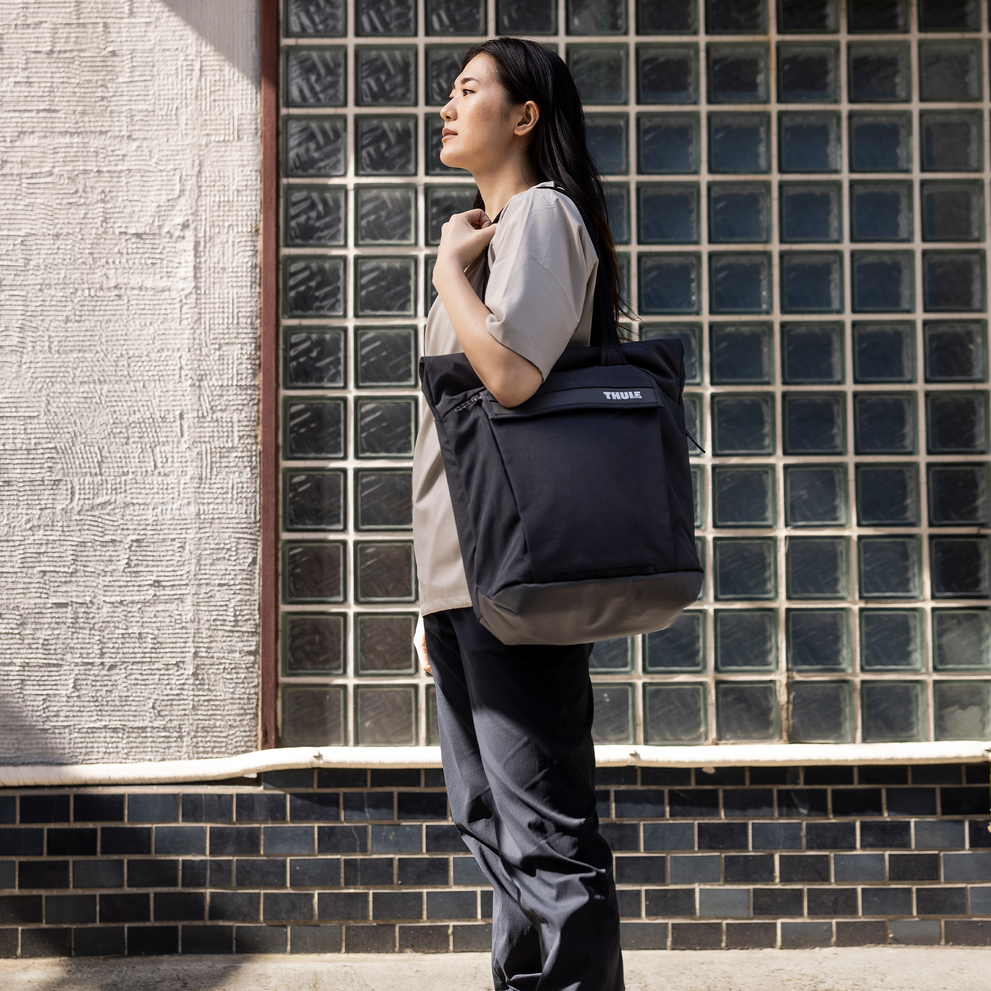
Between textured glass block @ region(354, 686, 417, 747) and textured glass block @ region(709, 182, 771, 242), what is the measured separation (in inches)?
70.5

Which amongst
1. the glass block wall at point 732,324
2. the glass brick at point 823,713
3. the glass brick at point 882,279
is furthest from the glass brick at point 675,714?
the glass brick at point 882,279

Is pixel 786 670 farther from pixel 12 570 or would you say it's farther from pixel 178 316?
pixel 12 570

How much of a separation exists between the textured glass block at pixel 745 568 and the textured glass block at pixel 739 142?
3.97 feet

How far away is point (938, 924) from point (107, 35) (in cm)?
383

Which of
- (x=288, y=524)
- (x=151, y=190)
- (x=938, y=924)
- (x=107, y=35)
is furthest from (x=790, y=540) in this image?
(x=107, y=35)

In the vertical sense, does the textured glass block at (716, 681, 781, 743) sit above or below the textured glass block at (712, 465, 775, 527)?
below

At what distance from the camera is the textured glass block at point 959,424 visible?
2.71 meters

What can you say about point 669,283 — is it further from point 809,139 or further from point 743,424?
point 809,139

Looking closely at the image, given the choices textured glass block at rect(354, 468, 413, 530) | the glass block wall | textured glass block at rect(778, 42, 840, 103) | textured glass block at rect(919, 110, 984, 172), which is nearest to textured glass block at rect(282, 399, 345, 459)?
the glass block wall

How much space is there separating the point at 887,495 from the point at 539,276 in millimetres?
1886

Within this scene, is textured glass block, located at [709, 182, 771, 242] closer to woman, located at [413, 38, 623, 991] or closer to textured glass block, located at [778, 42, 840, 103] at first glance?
textured glass block, located at [778, 42, 840, 103]

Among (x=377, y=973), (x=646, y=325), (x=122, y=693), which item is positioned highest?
(x=646, y=325)

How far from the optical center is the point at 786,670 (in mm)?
2674

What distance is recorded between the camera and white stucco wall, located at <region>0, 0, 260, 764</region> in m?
2.64
